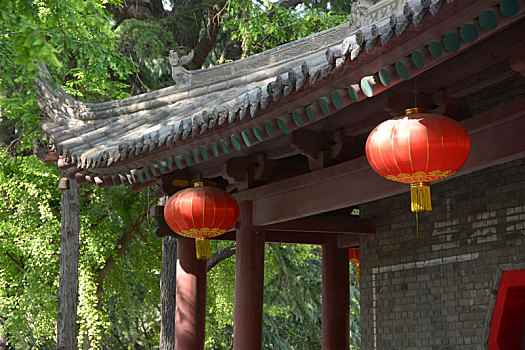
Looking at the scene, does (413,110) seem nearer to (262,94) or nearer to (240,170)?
(262,94)

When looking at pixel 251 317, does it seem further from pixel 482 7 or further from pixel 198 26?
pixel 198 26

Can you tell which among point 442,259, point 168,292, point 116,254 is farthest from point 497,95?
point 116,254

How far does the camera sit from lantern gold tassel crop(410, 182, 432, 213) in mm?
3520

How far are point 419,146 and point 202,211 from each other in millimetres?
2182

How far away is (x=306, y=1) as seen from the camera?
13.7 m

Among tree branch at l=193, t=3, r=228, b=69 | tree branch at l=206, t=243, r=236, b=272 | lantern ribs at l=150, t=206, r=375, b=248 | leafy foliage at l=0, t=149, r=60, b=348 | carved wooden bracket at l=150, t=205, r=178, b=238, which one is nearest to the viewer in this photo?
lantern ribs at l=150, t=206, r=375, b=248

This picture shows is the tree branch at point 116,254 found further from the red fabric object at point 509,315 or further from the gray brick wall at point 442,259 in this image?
the red fabric object at point 509,315

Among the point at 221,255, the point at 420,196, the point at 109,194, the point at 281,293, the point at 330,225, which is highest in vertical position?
the point at 109,194

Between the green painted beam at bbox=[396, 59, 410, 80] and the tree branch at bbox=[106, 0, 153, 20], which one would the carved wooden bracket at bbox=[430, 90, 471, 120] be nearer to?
the green painted beam at bbox=[396, 59, 410, 80]

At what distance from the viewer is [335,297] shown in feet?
24.0

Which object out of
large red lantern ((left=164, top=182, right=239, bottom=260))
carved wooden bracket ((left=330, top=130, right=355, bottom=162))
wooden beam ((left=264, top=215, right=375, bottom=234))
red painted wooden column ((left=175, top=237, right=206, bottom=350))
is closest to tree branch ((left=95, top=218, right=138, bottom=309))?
red painted wooden column ((left=175, top=237, right=206, bottom=350))

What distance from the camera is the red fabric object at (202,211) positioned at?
203 inches

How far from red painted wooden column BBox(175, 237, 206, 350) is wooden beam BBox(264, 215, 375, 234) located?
85 cm

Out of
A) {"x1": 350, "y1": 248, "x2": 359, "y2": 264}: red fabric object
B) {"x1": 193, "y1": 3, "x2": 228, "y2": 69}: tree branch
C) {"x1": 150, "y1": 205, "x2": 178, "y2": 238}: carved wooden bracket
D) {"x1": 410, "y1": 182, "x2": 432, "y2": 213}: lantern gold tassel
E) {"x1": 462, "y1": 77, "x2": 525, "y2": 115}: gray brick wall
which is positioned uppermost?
{"x1": 193, "y1": 3, "x2": 228, "y2": 69}: tree branch
